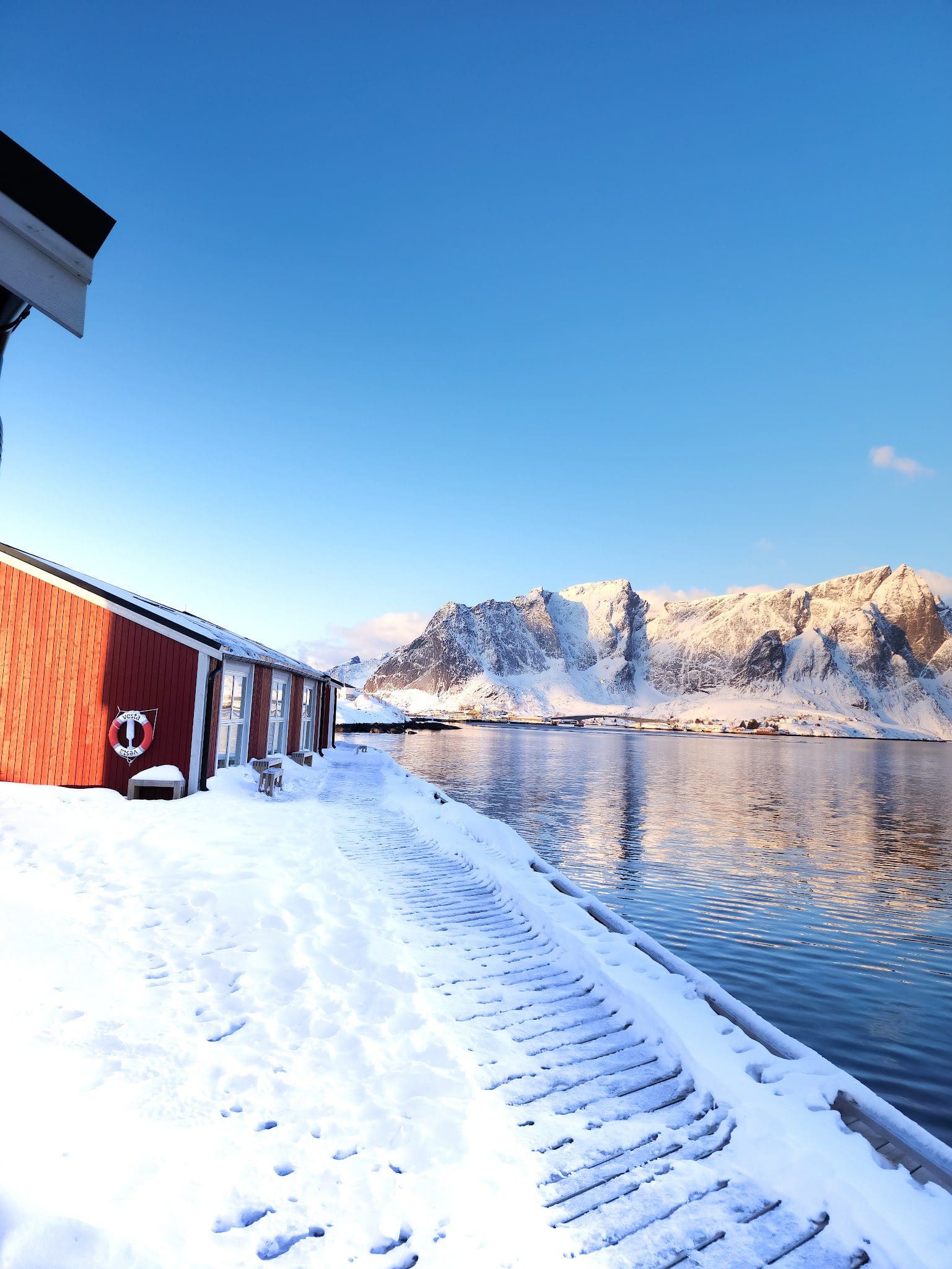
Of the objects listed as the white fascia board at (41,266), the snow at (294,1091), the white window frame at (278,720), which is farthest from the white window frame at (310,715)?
the white fascia board at (41,266)

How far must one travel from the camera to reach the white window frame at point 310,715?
24750 mm

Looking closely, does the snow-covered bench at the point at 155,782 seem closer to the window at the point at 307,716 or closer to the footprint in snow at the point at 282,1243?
the footprint in snow at the point at 282,1243

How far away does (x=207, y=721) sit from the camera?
14.0 meters

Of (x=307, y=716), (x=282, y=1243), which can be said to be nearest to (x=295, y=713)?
(x=307, y=716)

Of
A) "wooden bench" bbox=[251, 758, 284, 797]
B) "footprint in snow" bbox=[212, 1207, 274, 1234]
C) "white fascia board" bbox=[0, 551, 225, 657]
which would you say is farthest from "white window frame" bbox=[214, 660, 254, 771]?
"footprint in snow" bbox=[212, 1207, 274, 1234]

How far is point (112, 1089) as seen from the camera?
3.54m

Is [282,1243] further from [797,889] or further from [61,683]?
[797,889]

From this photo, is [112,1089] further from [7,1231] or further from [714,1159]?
[714,1159]

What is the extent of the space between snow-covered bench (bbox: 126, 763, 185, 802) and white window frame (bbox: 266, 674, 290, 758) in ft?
20.6

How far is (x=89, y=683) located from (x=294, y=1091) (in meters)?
11.1

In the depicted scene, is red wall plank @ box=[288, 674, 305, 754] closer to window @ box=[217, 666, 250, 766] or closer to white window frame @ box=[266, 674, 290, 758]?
white window frame @ box=[266, 674, 290, 758]

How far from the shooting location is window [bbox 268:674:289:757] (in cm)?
2003

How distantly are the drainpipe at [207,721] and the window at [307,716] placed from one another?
9.95 metres

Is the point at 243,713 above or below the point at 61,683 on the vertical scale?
below
